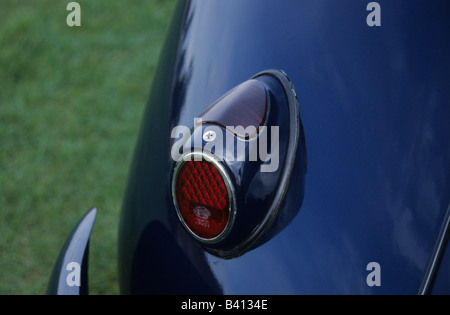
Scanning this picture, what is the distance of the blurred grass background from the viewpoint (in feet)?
8.75

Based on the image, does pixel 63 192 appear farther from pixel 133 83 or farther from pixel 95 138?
pixel 133 83

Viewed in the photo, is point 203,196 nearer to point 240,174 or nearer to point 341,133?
point 240,174

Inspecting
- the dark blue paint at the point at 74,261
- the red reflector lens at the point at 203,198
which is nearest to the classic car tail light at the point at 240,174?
the red reflector lens at the point at 203,198

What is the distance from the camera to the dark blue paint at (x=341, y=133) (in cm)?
122

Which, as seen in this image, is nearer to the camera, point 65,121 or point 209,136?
point 209,136

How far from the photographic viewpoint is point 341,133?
4.28ft

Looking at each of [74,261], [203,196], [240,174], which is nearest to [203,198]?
[203,196]

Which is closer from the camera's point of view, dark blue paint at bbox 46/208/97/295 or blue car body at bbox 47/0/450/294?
blue car body at bbox 47/0/450/294

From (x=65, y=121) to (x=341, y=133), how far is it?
2.44 metres

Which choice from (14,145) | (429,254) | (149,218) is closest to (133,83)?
(14,145)

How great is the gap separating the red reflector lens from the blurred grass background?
1.34 m

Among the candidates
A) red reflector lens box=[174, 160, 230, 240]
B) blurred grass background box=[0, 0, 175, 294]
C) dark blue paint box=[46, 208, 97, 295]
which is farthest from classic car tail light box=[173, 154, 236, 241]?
blurred grass background box=[0, 0, 175, 294]

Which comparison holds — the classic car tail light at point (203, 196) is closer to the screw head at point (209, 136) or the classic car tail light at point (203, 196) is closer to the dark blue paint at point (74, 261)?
the screw head at point (209, 136)

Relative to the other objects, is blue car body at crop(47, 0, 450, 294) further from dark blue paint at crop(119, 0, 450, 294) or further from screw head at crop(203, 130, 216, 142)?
screw head at crop(203, 130, 216, 142)
